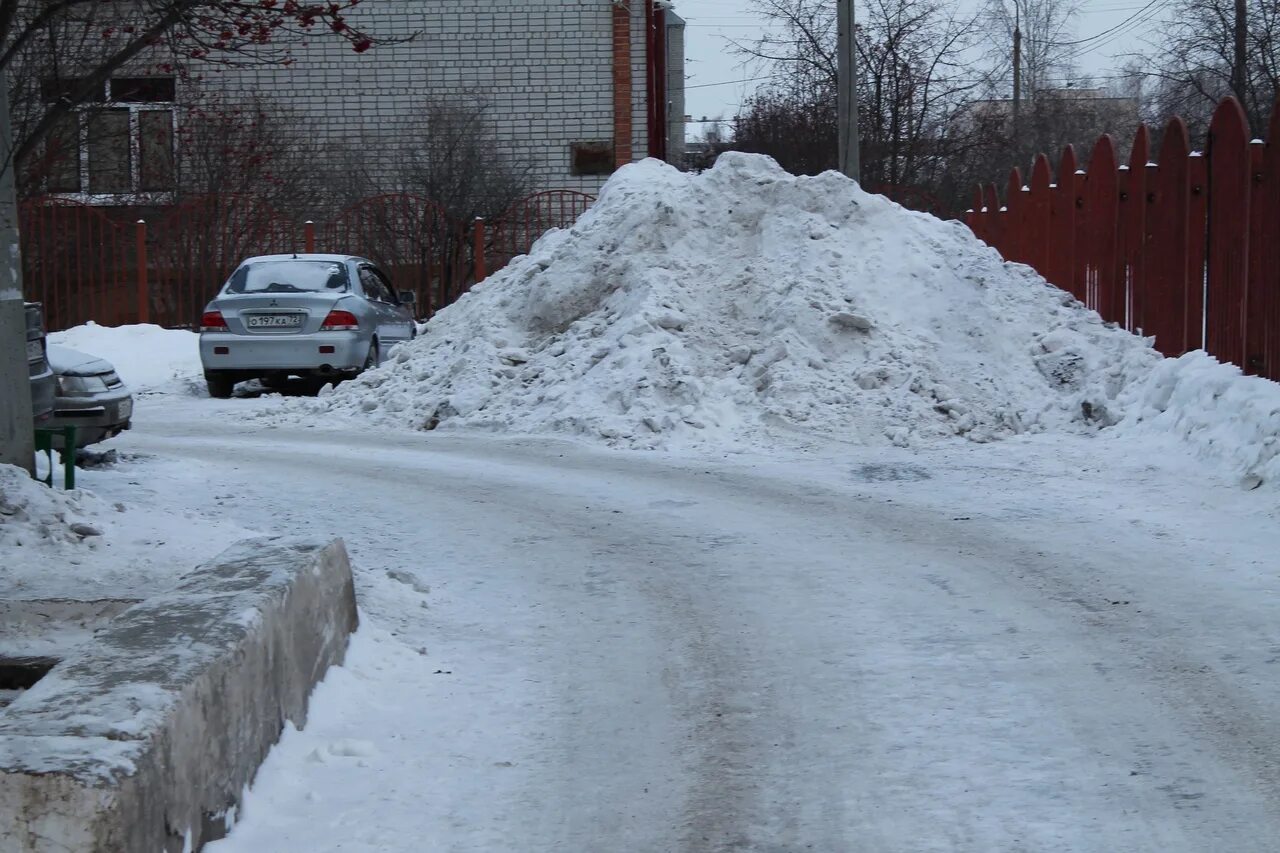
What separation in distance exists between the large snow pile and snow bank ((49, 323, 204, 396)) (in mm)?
4487

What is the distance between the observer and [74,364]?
9828mm

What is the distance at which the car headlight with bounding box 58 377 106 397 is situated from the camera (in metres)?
9.59

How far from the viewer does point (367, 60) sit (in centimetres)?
2900

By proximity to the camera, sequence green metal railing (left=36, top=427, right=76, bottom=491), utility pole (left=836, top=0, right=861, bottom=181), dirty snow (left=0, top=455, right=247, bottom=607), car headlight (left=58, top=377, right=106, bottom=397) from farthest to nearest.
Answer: utility pole (left=836, top=0, right=861, bottom=181) < car headlight (left=58, top=377, right=106, bottom=397) < green metal railing (left=36, top=427, right=76, bottom=491) < dirty snow (left=0, top=455, right=247, bottom=607)

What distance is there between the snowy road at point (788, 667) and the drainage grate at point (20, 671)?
101cm

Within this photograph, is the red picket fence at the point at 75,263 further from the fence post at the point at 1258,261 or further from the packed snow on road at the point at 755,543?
the fence post at the point at 1258,261

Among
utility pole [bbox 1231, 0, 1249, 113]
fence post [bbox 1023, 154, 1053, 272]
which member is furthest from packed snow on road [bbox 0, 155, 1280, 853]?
utility pole [bbox 1231, 0, 1249, 113]

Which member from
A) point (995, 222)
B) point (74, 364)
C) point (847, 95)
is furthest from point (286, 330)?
point (995, 222)

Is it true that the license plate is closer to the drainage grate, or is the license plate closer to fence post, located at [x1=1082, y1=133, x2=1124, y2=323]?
fence post, located at [x1=1082, y1=133, x2=1124, y2=323]

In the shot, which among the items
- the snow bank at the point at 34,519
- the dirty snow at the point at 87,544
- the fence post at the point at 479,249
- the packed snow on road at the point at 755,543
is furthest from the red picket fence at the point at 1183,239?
the fence post at the point at 479,249

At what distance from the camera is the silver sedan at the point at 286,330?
15.0 m

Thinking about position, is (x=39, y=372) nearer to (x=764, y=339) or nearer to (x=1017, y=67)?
(x=764, y=339)

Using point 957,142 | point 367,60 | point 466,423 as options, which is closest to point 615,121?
point 367,60

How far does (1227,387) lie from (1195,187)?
2.12 meters
